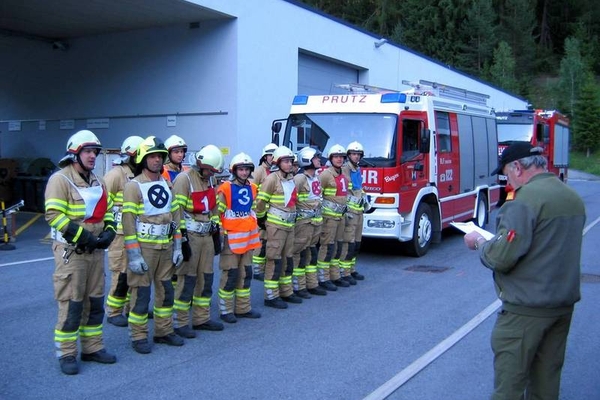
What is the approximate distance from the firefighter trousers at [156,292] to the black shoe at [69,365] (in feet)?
2.25

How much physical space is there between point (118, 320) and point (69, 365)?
1.53 meters

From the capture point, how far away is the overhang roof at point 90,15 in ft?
48.6

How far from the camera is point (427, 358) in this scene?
224 inches

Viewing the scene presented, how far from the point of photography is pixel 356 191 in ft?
30.2

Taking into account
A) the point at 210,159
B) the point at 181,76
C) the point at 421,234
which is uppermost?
the point at 181,76

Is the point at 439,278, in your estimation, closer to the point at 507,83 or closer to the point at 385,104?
Answer: the point at 385,104

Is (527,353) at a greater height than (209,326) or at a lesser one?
greater

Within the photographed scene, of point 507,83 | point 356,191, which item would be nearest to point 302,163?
point 356,191

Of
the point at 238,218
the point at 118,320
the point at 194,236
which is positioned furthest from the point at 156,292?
the point at 238,218

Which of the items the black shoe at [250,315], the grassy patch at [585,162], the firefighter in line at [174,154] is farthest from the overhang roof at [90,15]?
the grassy patch at [585,162]

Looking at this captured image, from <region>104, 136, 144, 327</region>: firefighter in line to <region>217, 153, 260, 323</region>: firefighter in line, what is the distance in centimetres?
106

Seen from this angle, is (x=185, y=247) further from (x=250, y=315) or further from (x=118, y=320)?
(x=250, y=315)

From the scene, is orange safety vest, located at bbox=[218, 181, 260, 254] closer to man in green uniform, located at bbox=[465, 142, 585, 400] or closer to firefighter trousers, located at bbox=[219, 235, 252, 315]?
firefighter trousers, located at bbox=[219, 235, 252, 315]

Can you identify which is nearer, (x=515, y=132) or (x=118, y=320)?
(x=118, y=320)
